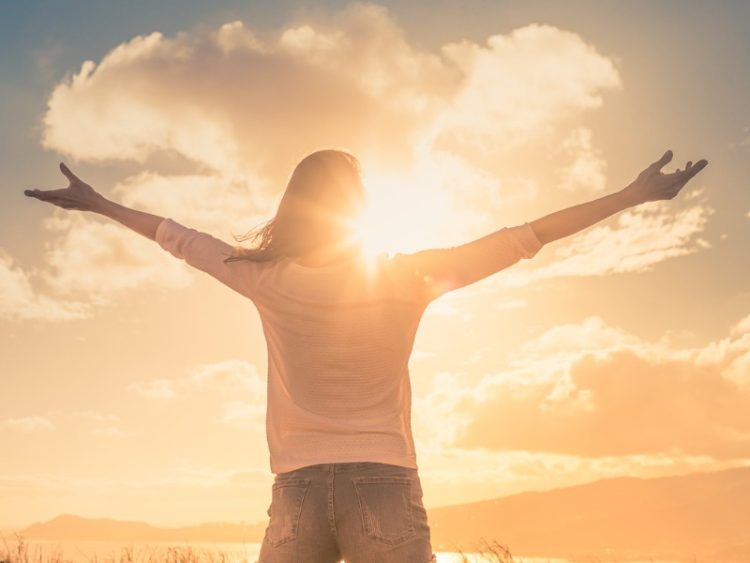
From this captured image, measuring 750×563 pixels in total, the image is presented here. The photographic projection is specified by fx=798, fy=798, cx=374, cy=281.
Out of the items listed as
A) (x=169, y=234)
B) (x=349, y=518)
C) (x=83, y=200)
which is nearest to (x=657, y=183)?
(x=349, y=518)

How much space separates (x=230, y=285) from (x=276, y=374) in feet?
1.74

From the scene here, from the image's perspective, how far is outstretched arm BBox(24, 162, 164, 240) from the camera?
14.9 feet

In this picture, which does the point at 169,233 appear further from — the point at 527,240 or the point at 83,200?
the point at 527,240

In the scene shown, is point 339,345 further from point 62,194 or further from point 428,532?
point 62,194

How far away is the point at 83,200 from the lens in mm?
4633

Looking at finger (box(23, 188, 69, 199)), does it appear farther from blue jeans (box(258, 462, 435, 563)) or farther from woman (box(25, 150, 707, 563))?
blue jeans (box(258, 462, 435, 563))

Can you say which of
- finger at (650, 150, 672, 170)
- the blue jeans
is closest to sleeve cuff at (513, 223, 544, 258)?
finger at (650, 150, 672, 170)

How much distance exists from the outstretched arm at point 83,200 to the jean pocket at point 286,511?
1.91 meters

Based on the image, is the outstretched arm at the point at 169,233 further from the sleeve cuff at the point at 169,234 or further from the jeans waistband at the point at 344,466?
the jeans waistband at the point at 344,466

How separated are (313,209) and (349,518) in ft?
4.67

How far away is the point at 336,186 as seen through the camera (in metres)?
3.79

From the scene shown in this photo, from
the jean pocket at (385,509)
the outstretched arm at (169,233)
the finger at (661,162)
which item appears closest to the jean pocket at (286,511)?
the jean pocket at (385,509)

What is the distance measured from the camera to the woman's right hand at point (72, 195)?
4.60 meters

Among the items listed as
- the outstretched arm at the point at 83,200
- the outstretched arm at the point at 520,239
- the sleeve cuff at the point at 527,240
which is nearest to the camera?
the outstretched arm at the point at 520,239
